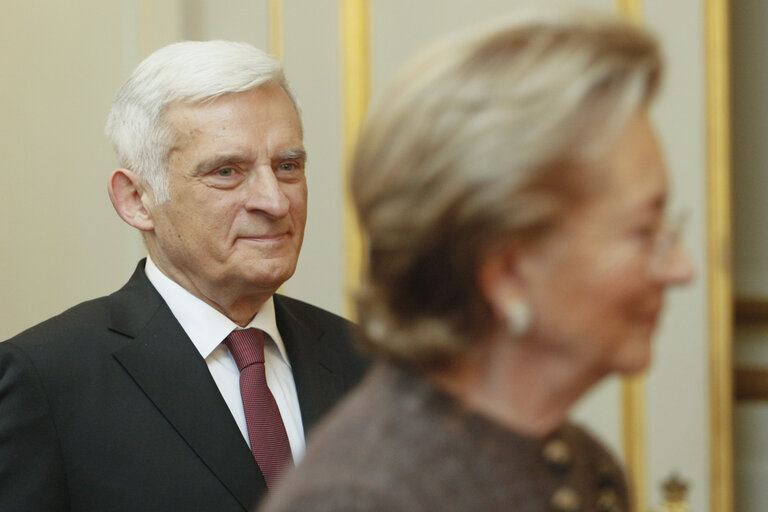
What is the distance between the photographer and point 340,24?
3.22m

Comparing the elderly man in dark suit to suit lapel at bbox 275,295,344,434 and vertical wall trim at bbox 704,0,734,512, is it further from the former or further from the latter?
vertical wall trim at bbox 704,0,734,512

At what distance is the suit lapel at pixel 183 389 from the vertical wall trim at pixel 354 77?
122 centimetres

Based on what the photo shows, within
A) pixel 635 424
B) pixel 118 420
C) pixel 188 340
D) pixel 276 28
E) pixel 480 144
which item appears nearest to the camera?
pixel 480 144

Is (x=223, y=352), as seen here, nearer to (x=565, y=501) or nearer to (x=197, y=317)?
(x=197, y=317)

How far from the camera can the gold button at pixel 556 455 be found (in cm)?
96

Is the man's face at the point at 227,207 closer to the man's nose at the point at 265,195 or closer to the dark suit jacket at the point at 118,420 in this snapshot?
the man's nose at the point at 265,195

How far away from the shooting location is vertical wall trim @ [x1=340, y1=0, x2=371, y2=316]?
3205 mm

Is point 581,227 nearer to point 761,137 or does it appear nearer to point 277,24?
point 761,137

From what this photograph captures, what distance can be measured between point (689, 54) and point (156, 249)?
1.49 meters

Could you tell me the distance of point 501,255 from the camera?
0.90 m

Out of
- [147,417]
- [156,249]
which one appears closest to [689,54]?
[156,249]

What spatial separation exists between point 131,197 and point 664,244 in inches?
58.4

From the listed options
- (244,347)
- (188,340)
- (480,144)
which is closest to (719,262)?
(244,347)

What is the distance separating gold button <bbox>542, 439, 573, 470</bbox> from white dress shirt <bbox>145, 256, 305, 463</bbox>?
1.09 m
